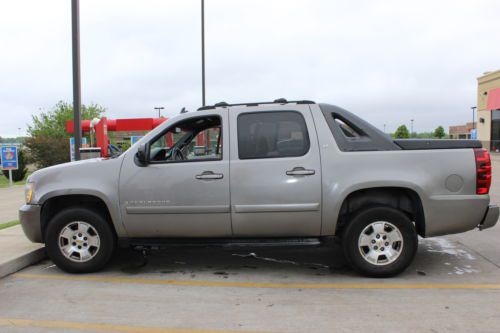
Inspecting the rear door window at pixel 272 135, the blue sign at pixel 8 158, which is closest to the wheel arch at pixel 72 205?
the rear door window at pixel 272 135

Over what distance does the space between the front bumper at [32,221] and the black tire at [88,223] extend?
0.17m

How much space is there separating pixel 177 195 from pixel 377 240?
2269 mm

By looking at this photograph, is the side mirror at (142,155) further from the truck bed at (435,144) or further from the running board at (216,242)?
the truck bed at (435,144)

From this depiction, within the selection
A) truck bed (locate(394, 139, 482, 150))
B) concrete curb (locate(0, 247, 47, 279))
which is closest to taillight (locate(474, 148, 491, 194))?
truck bed (locate(394, 139, 482, 150))

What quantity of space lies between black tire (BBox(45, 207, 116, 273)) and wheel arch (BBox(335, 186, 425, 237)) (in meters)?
2.69

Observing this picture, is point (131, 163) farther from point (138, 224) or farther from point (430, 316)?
point (430, 316)

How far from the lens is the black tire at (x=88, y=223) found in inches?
196

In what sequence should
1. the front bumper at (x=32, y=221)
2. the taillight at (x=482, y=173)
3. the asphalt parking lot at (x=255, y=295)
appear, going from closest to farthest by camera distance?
the asphalt parking lot at (x=255, y=295)
the taillight at (x=482, y=173)
the front bumper at (x=32, y=221)

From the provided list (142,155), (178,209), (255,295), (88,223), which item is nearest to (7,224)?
(88,223)

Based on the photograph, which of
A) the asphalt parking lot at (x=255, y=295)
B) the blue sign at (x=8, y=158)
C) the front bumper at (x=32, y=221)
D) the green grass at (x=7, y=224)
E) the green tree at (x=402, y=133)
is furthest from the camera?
the green tree at (x=402, y=133)

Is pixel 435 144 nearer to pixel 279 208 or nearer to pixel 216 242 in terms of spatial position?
pixel 279 208

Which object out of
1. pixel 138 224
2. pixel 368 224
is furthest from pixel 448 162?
pixel 138 224

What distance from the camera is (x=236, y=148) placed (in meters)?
4.88

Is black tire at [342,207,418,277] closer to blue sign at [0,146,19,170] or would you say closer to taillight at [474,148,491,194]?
taillight at [474,148,491,194]
